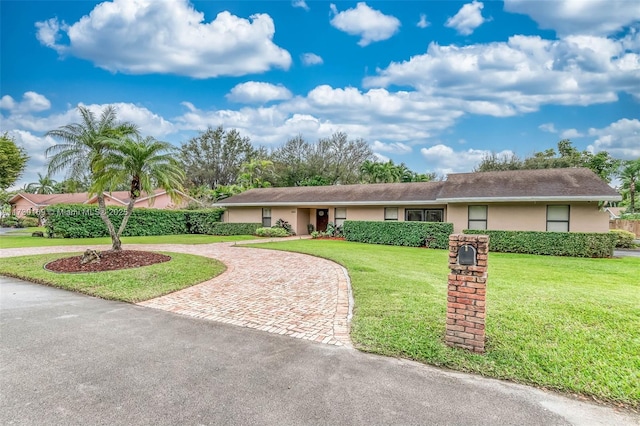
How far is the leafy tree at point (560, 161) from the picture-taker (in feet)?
116

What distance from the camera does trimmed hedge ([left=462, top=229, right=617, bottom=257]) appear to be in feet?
43.0

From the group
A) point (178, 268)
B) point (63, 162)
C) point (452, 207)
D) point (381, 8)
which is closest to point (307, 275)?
point (178, 268)

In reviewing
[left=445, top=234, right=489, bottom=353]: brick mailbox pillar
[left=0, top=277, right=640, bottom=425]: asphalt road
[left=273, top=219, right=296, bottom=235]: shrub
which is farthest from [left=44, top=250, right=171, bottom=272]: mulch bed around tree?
[left=273, top=219, right=296, bottom=235]: shrub

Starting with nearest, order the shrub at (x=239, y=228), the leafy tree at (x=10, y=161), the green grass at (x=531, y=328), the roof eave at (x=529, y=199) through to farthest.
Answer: the green grass at (x=531, y=328) < the roof eave at (x=529, y=199) < the shrub at (x=239, y=228) < the leafy tree at (x=10, y=161)

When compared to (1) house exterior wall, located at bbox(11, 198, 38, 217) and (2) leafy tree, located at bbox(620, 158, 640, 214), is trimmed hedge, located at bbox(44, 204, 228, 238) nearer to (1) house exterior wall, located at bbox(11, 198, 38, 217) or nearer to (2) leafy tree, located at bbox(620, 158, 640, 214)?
(1) house exterior wall, located at bbox(11, 198, 38, 217)

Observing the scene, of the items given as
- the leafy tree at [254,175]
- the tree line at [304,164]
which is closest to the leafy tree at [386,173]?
the tree line at [304,164]

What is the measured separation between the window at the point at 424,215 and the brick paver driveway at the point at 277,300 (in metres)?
9.90

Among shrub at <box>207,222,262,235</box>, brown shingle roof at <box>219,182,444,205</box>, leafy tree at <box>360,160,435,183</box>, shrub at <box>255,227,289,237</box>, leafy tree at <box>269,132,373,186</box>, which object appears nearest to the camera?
brown shingle roof at <box>219,182,444,205</box>

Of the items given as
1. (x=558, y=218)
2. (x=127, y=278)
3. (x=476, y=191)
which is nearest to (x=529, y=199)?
(x=558, y=218)

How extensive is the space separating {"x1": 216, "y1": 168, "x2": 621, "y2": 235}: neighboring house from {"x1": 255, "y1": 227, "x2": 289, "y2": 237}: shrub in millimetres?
1351

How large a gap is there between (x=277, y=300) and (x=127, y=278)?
13.5 ft

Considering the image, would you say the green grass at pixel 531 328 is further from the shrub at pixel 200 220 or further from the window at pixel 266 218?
the shrub at pixel 200 220

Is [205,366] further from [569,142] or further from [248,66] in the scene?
[569,142]

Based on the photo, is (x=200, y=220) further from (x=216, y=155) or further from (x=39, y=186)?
(x=39, y=186)
